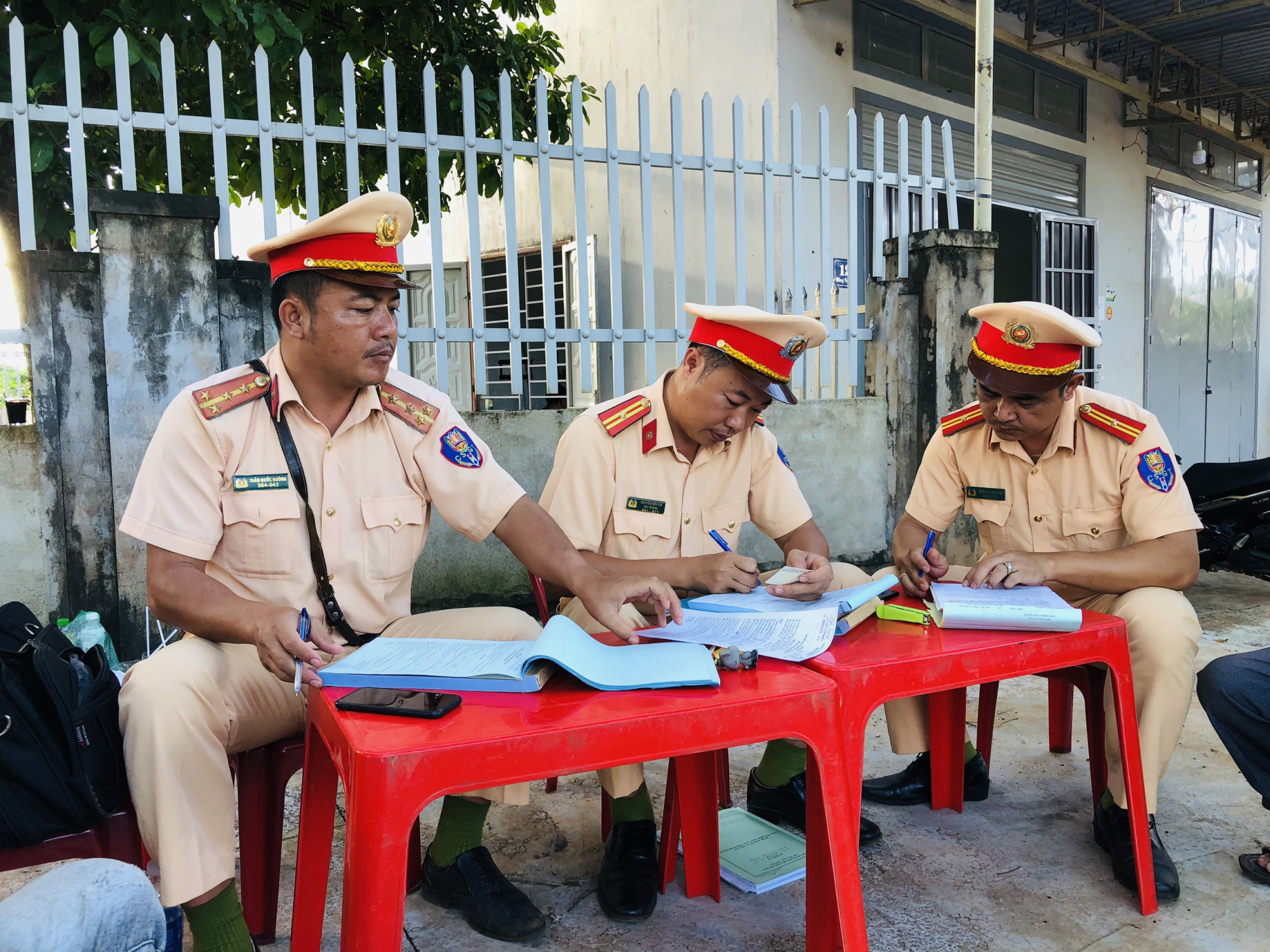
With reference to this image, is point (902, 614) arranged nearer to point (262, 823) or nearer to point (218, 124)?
point (262, 823)

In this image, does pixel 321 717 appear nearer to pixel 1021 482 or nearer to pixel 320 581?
pixel 320 581

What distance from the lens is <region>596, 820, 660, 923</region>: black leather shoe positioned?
6.42 ft

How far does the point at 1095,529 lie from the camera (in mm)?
2496

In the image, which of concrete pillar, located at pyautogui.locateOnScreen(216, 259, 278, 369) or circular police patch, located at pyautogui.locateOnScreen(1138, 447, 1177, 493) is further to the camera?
concrete pillar, located at pyautogui.locateOnScreen(216, 259, 278, 369)

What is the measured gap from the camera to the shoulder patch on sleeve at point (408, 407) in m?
2.12

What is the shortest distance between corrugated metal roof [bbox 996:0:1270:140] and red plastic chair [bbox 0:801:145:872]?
299 inches

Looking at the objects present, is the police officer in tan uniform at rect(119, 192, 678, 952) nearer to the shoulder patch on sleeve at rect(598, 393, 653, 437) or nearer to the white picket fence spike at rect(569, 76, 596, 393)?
the shoulder patch on sleeve at rect(598, 393, 653, 437)

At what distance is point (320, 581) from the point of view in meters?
1.99

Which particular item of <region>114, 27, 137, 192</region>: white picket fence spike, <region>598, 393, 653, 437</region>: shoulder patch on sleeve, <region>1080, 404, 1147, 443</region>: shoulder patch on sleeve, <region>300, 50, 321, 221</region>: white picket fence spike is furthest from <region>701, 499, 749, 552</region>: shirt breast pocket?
<region>114, 27, 137, 192</region>: white picket fence spike

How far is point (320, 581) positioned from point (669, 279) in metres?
5.16

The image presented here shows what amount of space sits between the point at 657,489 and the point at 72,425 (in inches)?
86.5

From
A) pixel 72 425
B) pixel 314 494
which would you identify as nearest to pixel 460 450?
pixel 314 494

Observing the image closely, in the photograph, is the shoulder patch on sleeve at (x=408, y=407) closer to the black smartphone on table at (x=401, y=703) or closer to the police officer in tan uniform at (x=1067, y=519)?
the black smartphone on table at (x=401, y=703)

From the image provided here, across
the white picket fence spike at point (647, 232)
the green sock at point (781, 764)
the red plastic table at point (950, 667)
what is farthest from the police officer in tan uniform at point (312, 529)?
the white picket fence spike at point (647, 232)
